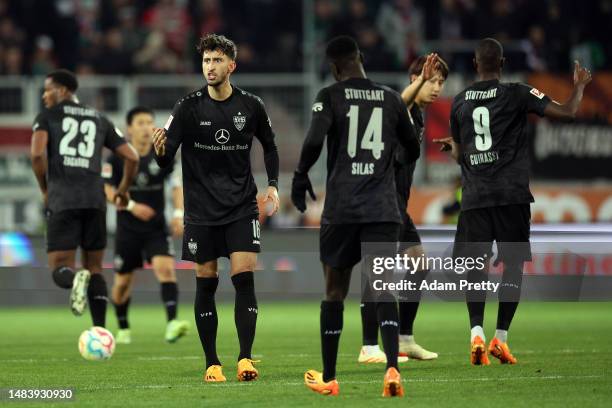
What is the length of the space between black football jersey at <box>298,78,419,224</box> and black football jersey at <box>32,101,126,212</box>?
4.17m

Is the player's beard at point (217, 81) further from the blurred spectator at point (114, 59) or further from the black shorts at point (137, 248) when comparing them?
the blurred spectator at point (114, 59)

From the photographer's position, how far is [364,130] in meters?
8.05

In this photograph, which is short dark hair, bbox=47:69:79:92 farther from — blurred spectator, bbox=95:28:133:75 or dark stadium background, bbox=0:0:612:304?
blurred spectator, bbox=95:28:133:75

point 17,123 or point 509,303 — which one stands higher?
point 17,123

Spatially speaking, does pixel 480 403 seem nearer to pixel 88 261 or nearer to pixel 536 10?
pixel 88 261

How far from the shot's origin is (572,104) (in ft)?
31.1

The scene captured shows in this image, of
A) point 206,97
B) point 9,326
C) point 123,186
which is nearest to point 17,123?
point 9,326

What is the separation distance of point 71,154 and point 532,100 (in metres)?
4.35

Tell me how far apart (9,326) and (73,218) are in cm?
518

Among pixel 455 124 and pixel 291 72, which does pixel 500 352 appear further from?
pixel 291 72

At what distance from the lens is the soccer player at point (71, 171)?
454 inches

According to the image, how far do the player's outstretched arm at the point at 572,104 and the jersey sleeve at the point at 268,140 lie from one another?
209cm

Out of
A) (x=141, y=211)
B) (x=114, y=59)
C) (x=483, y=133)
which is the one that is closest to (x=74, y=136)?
(x=141, y=211)

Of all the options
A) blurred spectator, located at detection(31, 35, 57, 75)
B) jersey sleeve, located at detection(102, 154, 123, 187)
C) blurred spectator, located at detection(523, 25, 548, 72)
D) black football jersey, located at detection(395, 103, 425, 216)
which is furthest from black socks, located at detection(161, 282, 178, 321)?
blurred spectator, located at detection(523, 25, 548, 72)
